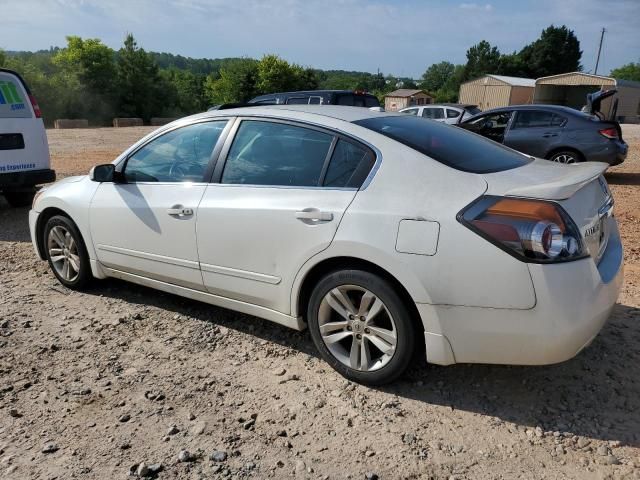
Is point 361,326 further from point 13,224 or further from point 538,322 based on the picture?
point 13,224

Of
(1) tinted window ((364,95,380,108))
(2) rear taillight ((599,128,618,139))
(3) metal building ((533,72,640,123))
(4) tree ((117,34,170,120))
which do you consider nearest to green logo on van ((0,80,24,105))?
(1) tinted window ((364,95,380,108))

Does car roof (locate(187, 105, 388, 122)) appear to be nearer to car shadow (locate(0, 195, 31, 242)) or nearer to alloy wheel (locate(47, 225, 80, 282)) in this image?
alloy wheel (locate(47, 225, 80, 282))

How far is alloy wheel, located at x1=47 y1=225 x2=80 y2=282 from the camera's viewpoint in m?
4.44

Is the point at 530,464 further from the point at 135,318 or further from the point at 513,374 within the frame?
the point at 135,318

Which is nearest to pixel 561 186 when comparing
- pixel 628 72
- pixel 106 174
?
pixel 106 174

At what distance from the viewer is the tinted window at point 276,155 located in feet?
10.3

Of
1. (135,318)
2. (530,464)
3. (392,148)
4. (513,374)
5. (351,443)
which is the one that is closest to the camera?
(530,464)

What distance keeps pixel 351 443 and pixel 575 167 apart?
2.13m

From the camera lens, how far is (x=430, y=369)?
321 centimetres

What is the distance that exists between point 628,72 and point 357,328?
142m

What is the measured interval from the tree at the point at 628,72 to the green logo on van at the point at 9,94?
446 ft

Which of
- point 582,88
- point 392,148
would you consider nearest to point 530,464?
point 392,148

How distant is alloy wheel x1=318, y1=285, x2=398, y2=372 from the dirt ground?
0.19 metres

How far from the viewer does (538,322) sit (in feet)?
7.95
